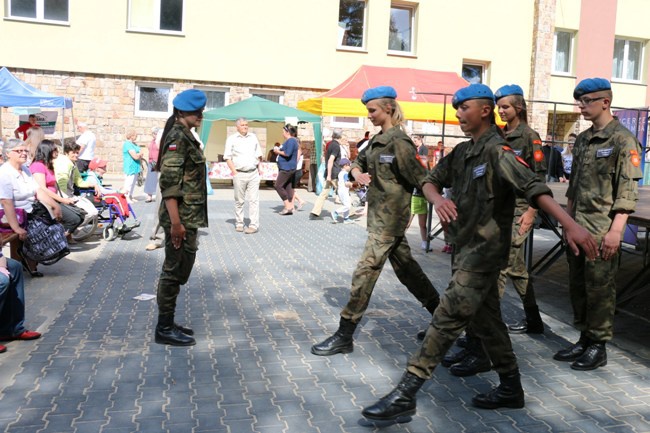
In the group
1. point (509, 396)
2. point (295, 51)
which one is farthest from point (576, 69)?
point (509, 396)

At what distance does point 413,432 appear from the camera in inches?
145

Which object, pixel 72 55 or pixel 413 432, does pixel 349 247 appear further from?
pixel 72 55

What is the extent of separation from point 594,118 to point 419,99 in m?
12.4

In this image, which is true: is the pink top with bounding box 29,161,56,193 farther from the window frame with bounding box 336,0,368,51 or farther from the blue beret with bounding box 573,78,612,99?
the window frame with bounding box 336,0,368,51

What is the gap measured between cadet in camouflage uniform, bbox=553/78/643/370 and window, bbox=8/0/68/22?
19.6 metres

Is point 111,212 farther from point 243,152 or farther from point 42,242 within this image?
point 42,242

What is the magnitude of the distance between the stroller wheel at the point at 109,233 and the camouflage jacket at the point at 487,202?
24.2ft

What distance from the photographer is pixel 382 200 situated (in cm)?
492

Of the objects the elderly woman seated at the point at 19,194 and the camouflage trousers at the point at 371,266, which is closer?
the camouflage trousers at the point at 371,266

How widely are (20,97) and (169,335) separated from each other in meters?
10.6

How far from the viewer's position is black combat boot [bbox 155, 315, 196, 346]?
509 centimetres

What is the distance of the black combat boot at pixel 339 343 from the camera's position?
495 centimetres

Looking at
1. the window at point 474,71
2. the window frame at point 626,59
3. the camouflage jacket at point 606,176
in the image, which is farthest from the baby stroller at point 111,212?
the window frame at point 626,59

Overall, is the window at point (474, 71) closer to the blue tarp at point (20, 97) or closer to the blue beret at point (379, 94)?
the blue tarp at point (20, 97)
